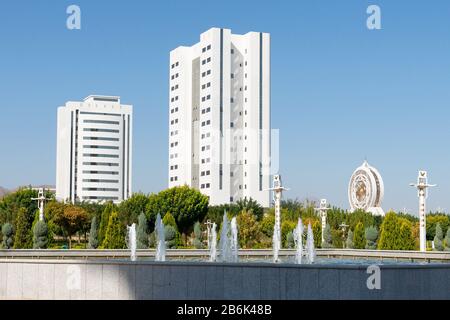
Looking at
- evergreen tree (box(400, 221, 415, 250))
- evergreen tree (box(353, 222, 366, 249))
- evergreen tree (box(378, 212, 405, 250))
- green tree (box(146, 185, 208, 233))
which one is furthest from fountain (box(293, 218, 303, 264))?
green tree (box(146, 185, 208, 233))

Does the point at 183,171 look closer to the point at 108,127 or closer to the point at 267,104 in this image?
the point at 267,104

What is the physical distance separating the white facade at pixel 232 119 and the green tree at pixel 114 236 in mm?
54905

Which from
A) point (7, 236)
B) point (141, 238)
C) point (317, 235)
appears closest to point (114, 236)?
point (141, 238)

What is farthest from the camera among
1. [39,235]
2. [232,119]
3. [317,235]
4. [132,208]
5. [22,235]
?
[232,119]

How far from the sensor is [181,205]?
67.9 m

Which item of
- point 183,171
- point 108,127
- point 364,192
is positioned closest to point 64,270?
point 364,192

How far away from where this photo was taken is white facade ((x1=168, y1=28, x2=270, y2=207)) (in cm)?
9906

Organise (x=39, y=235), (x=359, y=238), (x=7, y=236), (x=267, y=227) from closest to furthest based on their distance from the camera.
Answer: (x=39, y=235) → (x=7, y=236) → (x=359, y=238) → (x=267, y=227)

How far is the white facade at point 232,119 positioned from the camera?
99062 millimetres

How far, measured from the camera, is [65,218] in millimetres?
65312

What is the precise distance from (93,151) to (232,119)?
46.5m

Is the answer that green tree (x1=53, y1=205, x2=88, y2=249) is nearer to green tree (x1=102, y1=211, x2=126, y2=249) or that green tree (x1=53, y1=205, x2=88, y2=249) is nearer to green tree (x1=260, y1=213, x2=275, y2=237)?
green tree (x1=260, y1=213, x2=275, y2=237)

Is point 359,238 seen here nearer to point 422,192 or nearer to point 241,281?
point 422,192

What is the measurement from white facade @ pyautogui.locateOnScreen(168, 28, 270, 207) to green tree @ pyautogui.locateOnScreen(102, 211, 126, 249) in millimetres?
54905
